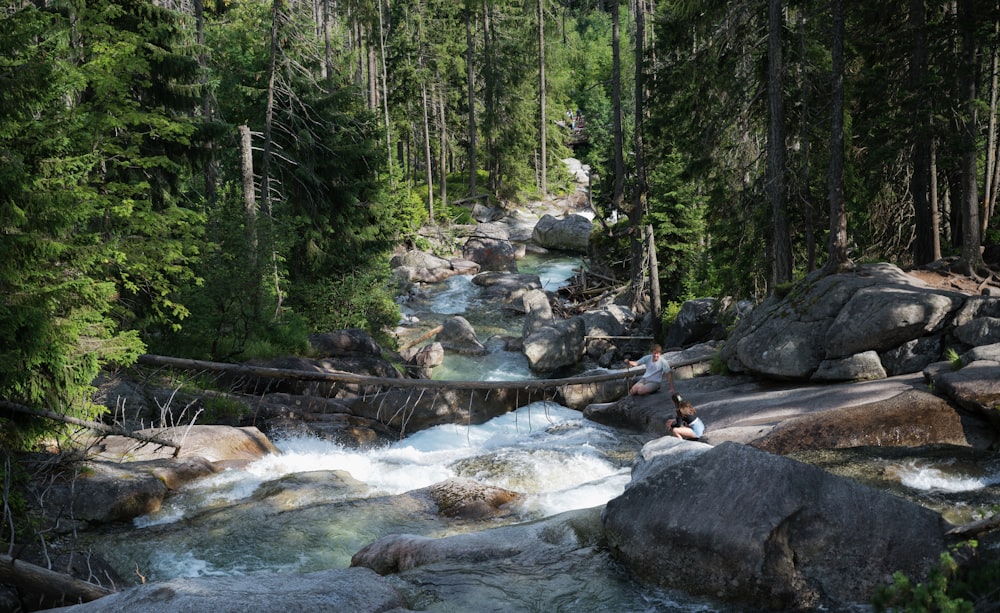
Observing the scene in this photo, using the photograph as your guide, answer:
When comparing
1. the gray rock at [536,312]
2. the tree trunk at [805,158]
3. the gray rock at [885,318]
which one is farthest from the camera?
the gray rock at [536,312]

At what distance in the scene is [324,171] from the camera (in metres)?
25.4

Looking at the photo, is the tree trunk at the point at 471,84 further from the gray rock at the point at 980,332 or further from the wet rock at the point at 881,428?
the wet rock at the point at 881,428

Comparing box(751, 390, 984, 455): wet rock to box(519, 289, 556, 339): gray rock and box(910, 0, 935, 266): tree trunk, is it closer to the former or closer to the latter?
box(910, 0, 935, 266): tree trunk

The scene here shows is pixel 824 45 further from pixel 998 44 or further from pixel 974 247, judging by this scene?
pixel 974 247

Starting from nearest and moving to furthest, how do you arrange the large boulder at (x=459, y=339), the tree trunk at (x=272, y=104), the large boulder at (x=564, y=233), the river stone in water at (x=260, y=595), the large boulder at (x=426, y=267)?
the river stone in water at (x=260, y=595)
the tree trunk at (x=272, y=104)
the large boulder at (x=459, y=339)
the large boulder at (x=426, y=267)
the large boulder at (x=564, y=233)

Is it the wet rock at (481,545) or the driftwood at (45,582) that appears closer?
the driftwood at (45,582)

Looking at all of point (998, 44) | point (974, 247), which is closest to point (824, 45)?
point (998, 44)

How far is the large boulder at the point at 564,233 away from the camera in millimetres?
41406

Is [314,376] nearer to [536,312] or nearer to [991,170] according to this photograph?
[536,312]

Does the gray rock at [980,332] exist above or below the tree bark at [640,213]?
below

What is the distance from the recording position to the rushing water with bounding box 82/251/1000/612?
8.06m

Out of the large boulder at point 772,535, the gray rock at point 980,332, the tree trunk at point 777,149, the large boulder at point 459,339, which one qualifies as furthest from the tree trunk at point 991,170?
the large boulder at point 459,339

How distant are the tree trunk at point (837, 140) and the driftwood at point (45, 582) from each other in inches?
548

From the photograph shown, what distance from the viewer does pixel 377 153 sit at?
2633 centimetres
